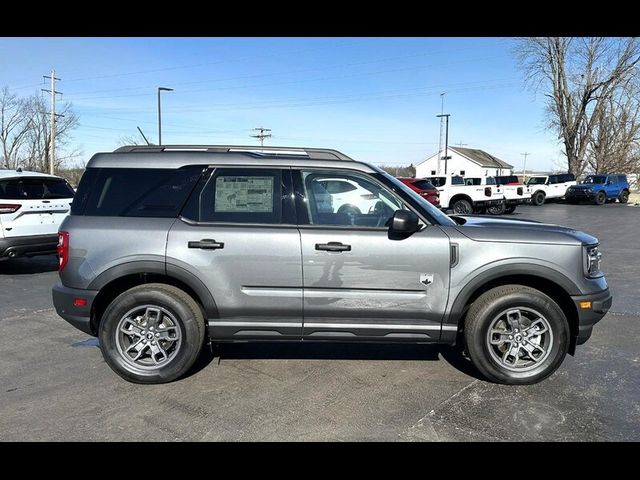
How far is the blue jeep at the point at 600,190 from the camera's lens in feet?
95.8

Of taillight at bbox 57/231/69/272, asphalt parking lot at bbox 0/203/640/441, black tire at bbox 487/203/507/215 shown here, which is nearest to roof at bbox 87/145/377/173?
taillight at bbox 57/231/69/272

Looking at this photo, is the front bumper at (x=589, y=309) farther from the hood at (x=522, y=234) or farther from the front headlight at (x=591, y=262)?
the hood at (x=522, y=234)

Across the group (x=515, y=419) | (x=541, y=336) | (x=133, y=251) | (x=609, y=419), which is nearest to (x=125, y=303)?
(x=133, y=251)

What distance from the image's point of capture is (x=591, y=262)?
387cm

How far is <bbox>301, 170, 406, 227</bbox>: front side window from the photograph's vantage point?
391 centimetres

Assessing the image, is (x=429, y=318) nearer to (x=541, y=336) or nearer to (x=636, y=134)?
(x=541, y=336)

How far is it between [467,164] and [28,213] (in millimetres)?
74471

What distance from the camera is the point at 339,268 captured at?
375 cm

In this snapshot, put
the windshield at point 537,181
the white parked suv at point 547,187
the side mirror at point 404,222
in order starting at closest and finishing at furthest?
the side mirror at point 404,222
the white parked suv at point 547,187
the windshield at point 537,181

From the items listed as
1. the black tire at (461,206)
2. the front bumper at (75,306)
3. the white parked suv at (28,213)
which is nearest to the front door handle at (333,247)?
the front bumper at (75,306)

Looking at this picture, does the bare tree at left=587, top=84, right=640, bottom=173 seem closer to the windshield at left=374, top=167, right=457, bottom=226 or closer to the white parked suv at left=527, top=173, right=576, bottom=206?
the white parked suv at left=527, top=173, right=576, bottom=206

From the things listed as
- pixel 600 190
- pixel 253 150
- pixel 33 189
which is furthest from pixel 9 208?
pixel 600 190

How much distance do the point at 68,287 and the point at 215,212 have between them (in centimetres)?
143

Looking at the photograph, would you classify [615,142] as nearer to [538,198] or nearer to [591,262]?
[538,198]
